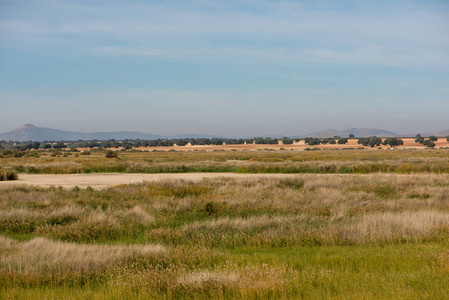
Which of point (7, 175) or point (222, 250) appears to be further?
point (7, 175)

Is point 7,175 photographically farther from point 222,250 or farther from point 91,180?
point 222,250

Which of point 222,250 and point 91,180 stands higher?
point 222,250

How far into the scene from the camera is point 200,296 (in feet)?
19.3

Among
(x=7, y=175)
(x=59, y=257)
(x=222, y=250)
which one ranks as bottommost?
(x=7, y=175)

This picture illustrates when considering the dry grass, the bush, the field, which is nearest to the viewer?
the field

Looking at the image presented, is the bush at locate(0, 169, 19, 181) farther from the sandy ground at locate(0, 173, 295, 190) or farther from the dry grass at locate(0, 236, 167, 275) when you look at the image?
the dry grass at locate(0, 236, 167, 275)

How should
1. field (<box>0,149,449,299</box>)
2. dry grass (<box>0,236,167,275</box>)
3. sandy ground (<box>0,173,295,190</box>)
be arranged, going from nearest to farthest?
field (<box>0,149,449,299</box>)
dry grass (<box>0,236,167,275</box>)
sandy ground (<box>0,173,295,190</box>)

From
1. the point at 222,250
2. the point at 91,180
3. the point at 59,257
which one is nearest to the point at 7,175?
the point at 91,180

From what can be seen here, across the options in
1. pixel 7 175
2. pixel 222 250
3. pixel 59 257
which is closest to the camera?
pixel 59 257

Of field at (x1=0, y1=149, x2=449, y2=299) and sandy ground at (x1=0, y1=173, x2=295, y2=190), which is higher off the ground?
field at (x1=0, y1=149, x2=449, y2=299)

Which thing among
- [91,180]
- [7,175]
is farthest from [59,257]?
[7,175]

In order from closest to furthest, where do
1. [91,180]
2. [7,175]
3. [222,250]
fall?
[222,250]
[91,180]
[7,175]

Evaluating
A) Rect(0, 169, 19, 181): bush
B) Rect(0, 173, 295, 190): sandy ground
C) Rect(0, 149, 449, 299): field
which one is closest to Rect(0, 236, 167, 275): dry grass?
Rect(0, 149, 449, 299): field

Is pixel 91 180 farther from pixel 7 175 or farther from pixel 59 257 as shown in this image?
pixel 59 257
